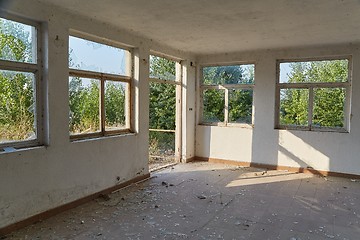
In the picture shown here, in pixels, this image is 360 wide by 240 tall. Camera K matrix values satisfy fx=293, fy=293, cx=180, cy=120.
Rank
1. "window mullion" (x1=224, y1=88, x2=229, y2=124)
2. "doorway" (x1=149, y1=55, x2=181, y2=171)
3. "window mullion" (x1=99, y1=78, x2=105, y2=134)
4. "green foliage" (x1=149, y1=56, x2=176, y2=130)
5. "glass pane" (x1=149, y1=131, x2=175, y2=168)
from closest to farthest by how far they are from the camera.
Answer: "window mullion" (x1=99, y1=78, x2=105, y2=134) < "doorway" (x1=149, y1=55, x2=181, y2=171) < "window mullion" (x1=224, y1=88, x2=229, y2=124) < "glass pane" (x1=149, y1=131, x2=175, y2=168) < "green foliage" (x1=149, y1=56, x2=176, y2=130)

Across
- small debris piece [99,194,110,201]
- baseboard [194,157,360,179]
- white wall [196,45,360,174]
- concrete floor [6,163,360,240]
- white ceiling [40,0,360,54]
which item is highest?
white ceiling [40,0,360,54]

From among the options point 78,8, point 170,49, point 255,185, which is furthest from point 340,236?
point 170,49

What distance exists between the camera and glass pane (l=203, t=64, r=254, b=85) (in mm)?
6207

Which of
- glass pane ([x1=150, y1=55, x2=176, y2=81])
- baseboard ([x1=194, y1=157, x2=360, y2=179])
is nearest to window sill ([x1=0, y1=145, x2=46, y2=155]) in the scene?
glass pane ([x1=150, y1=55, x2=176, y2=81])

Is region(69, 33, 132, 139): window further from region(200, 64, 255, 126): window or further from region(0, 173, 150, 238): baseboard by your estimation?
region(200, 64, 255, 126): window

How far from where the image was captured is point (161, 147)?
7664mm

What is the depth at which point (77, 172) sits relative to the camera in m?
3.80

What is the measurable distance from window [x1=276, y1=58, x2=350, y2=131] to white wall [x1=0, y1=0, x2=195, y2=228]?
3.21 metres

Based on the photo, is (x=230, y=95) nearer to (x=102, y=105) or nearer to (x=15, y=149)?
(x=102, y=105)

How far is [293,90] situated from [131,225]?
4.16 meters

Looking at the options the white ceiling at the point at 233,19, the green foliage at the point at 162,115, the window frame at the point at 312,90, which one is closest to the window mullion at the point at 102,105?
the white ceiling at the point at 233,19

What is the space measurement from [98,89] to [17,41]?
131cm

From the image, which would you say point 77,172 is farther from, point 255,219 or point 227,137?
point 227,137

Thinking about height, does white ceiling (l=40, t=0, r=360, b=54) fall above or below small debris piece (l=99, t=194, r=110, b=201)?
above
